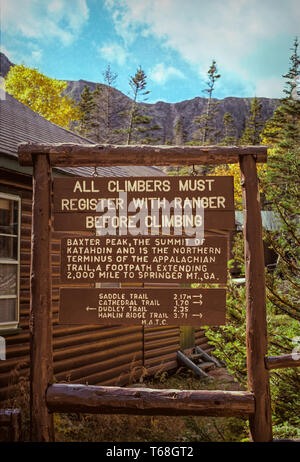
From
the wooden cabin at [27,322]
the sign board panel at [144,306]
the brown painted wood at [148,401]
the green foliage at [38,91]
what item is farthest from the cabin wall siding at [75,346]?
the green foliage at [38,91]

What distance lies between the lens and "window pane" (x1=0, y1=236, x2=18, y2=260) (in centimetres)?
616

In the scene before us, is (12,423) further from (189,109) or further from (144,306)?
(189,109)

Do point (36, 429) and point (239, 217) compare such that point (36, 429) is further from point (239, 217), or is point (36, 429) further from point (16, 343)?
point (239, 217)

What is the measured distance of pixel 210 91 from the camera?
42.2m

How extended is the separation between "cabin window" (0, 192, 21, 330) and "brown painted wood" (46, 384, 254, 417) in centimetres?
297

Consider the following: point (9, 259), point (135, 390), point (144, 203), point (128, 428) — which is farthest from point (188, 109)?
point (135, 390)

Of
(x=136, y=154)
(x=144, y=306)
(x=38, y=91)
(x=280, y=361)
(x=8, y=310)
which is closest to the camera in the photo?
(x=280, y=361)

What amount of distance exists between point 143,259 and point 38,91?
30.3m

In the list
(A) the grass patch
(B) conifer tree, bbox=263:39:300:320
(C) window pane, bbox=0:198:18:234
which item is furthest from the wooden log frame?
(C) window pane, bbox=0:198:18:234

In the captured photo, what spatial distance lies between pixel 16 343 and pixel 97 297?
329cm

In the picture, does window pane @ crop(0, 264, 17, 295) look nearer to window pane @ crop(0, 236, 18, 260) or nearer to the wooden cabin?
the wooden cabin

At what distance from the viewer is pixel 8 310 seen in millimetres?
6062
